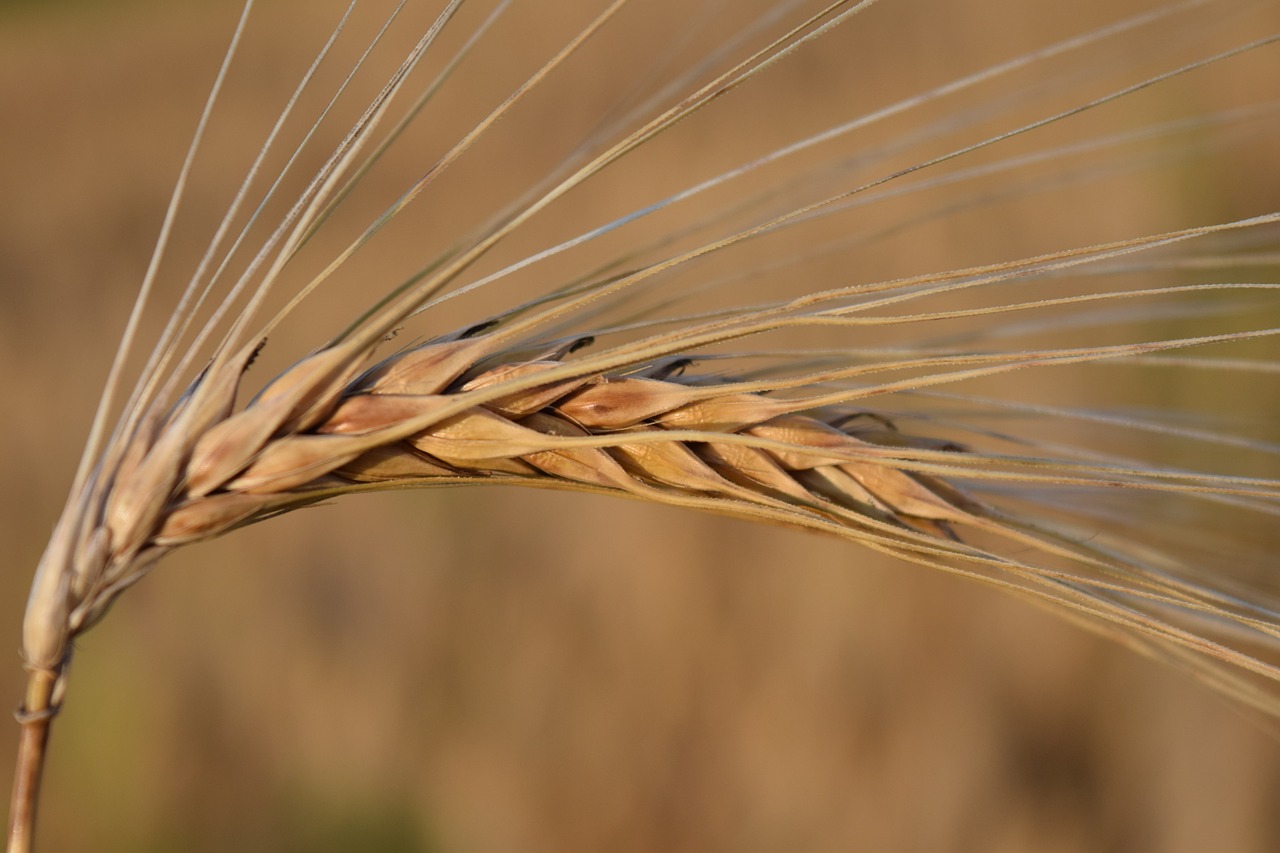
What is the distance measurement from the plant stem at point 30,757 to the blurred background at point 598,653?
119 cm

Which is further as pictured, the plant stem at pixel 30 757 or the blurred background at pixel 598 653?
the blurred background at pixel 598 653

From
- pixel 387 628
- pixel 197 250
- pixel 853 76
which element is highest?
pixel 853 76

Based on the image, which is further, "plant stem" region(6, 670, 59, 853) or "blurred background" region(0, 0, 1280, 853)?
"blurred background" region(0, 0, 1280, 853)

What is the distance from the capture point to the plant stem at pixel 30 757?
305 millimetres

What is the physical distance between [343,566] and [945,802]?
3.59 ft

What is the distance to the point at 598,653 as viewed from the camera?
1478mm

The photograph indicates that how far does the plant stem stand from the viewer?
12.0 inches

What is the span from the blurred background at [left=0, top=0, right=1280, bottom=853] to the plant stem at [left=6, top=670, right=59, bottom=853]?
3.92 ft

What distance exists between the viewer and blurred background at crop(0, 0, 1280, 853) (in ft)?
4.65

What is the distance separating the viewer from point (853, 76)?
5.11 feet

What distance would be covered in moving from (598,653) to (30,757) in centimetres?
121

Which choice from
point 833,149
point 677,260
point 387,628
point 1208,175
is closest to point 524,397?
point 677,260

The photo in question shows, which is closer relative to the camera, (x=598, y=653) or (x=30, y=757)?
(x=30, y=757)

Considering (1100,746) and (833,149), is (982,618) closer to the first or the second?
(1100,746)
